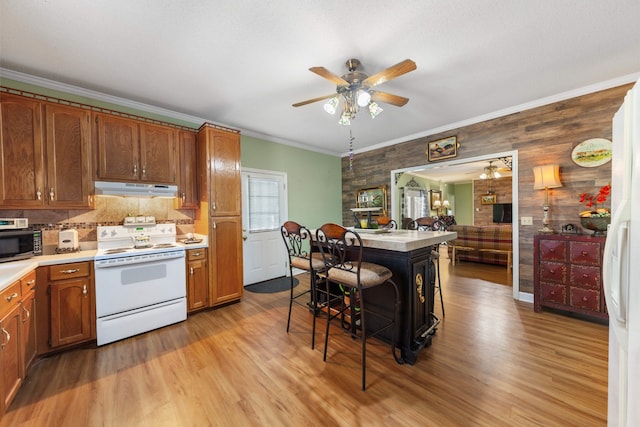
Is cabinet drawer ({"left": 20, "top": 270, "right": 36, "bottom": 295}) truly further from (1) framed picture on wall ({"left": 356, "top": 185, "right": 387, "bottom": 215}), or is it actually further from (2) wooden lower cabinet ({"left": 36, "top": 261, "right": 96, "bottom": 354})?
(1) framed picture on wall ({"left": 356, "top": 185, "right": 387, "bottom": 215})

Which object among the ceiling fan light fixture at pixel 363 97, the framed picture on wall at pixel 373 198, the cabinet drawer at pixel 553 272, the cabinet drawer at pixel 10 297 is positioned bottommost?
the cabinet drawer at pixel 553 272

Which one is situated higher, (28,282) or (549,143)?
(549,143)

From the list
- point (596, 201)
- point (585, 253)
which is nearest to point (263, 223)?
point (585, 253)

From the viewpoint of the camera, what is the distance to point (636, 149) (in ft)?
2.79

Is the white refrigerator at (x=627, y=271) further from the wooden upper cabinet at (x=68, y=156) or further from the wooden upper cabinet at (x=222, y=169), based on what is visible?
the wooden upper cabinet at (x=68, y=156)

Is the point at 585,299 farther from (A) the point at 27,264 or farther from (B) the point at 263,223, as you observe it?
(A) the point at 27,264

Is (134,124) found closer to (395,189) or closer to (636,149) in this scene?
(636,149)

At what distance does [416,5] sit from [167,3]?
1.64 metres

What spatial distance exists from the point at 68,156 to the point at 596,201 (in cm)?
561

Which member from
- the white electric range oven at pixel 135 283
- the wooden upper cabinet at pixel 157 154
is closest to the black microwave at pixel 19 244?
the white electric range oven at pixel 135 283

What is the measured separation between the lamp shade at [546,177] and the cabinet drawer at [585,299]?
1.21 metres

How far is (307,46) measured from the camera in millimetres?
1964

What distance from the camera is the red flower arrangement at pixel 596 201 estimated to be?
2520mm

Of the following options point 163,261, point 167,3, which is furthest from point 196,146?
point 167,3
